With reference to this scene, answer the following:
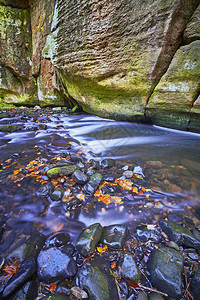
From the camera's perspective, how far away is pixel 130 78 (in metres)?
5.04

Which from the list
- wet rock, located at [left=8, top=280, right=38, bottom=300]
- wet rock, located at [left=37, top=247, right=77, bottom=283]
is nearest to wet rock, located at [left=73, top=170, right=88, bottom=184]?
wet rock, located at [left=37, top=247, right=77, bottom=283]

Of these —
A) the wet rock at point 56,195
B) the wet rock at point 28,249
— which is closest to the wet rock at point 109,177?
the wet rock at point 56,195

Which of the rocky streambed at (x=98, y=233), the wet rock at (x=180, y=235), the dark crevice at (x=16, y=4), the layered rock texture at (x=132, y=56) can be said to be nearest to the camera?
the rocky streambed at (x=98, y=233)

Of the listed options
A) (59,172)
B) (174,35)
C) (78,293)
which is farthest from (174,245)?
Answer: (174,35)

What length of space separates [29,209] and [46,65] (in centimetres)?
1050

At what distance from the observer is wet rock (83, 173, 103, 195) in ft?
6.72

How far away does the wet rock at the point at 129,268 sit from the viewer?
1076mm

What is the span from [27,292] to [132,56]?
235 inches

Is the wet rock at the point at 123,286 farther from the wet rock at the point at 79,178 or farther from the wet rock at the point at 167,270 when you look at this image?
the wet rock at the point at 79,178

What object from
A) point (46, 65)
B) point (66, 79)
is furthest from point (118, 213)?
point (46, 65)

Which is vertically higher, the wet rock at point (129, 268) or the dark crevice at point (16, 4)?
the dark crevice at point (16, 4)

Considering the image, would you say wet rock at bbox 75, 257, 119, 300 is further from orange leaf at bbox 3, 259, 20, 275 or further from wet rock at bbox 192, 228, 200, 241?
wet rock at bbox 192, 228, 200, 241

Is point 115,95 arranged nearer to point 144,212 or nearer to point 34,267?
point 144,212

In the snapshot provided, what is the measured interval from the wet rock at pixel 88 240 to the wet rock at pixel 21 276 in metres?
0.40
